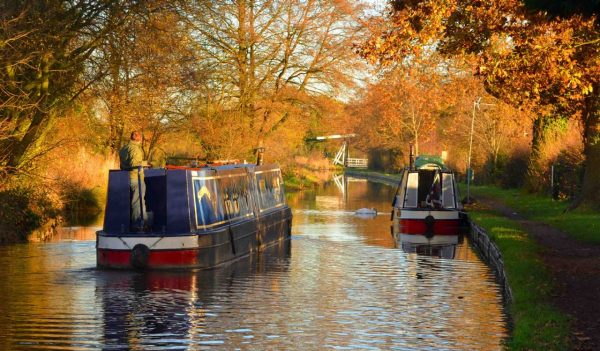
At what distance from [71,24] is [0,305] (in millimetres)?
11833

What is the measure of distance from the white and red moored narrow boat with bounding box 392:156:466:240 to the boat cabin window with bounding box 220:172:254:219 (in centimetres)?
555

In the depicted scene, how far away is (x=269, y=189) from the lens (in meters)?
28.9

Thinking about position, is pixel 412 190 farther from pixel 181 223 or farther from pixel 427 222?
pixel 181 223

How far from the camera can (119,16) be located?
1041 inches

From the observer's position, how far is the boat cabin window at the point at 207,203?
70.3 feet

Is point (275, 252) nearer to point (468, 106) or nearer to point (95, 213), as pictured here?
point (95, 213)

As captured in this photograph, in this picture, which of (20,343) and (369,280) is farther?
(369,280)

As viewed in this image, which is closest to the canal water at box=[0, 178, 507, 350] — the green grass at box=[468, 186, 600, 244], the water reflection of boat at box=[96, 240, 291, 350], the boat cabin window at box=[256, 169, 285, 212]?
the water reflection of boat at box=[96, 240, 291, 350]

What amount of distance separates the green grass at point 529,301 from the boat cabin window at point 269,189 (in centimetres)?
624

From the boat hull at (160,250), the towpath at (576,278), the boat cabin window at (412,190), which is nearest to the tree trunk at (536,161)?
the boat cabin window at (412,190)

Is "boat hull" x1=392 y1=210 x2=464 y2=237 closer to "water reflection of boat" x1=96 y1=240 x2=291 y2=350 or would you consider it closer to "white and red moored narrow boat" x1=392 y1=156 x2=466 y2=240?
"white and red moored narrow boat" x1=392 y1=156 x2=466 y2=240

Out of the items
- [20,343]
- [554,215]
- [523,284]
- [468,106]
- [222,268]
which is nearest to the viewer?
[20,343]

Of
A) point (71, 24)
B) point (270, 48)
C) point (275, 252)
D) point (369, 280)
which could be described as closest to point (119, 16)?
point (71, 24)

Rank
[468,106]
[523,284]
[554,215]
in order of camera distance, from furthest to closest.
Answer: [468,106], [554,215], [523,284]
